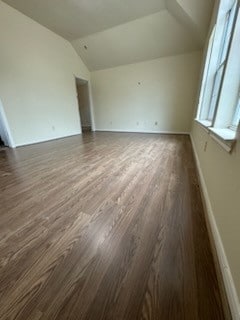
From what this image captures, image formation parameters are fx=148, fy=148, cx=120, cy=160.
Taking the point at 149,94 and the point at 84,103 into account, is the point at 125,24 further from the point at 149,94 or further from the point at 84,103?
the point at 84,103

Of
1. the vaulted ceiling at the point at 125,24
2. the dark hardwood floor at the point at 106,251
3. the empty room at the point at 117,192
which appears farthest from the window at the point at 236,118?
the vaulted ceiling at the point at 125,24

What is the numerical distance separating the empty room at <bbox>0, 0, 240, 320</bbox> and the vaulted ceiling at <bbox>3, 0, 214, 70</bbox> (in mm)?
32

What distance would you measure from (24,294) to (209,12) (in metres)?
4.54

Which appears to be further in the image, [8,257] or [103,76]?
[103,76]

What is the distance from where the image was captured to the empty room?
0.70 meters

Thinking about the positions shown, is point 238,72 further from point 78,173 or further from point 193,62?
point 193,62

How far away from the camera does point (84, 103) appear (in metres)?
7.65

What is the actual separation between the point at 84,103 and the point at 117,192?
7087mm

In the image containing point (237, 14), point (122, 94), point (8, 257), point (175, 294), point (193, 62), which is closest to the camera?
point (175, 294)

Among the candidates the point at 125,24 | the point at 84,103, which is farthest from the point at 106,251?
the point at 84,103

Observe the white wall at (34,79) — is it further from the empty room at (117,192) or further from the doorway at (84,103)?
the doorway at (84,103)

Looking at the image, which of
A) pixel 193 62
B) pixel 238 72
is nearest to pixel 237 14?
pixel 238 72

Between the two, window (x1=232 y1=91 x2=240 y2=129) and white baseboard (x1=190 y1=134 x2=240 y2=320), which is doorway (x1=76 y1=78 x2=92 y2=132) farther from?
white baseboard (x1=190 y1=134 x2=240 y2=320)

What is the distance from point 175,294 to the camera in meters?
0.70
